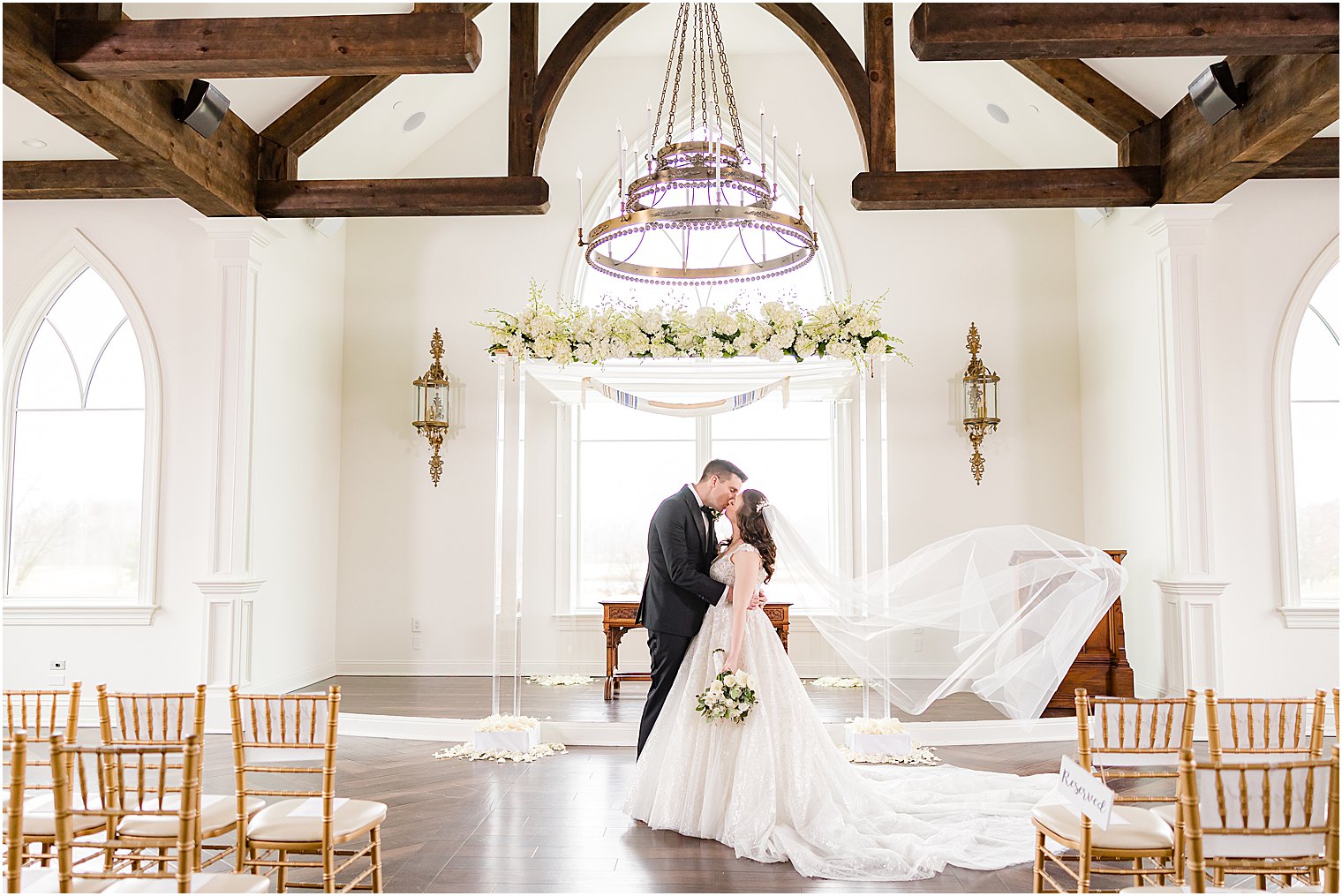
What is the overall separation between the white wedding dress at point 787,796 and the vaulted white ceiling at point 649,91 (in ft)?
14.5

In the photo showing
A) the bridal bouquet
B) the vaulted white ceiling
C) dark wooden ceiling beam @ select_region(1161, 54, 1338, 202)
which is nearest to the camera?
the bridal bouquet

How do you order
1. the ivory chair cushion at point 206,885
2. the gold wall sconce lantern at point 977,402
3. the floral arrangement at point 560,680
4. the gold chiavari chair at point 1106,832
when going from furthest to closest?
the gold wall sconce lantern at point 977,402, the floral arrangement at point 560,680, the gold chiavari chair at point 1106,832, the ivory chair cushion at point 206,885

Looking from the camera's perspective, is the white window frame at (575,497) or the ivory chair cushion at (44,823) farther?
the white window frame at (575,497)

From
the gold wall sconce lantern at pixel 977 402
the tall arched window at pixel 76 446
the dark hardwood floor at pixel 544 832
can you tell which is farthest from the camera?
the gold wall sconce lantern at pixel 977 402

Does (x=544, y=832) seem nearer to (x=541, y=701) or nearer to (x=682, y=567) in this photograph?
(x=682, y=567)

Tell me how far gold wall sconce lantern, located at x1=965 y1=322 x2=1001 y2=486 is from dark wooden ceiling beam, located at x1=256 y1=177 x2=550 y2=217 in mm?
3938

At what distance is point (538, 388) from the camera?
8.52 meters

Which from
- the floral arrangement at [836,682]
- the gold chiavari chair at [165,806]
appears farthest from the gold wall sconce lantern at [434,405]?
the gold chiavari chair at [165,806]

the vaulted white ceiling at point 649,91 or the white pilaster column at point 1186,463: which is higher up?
the vaulted white ceiling at point 649,91

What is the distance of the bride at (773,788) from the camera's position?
3932 millimetres

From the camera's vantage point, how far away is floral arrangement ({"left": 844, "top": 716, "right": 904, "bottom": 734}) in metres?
5.75

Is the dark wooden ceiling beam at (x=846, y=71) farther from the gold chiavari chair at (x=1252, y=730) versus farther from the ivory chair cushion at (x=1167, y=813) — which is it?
the ivory chair cushion at (x=1167, y=813)

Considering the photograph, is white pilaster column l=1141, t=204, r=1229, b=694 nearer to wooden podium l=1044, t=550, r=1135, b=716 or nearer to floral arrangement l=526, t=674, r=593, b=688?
wooden podium l=1044, t=550, r=1135, b=716

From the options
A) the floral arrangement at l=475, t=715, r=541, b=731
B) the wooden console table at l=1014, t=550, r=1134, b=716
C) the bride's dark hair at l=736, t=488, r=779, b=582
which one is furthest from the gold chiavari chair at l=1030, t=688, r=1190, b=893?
the wooden console table at l=1014, t=550, r=1134, b=716
